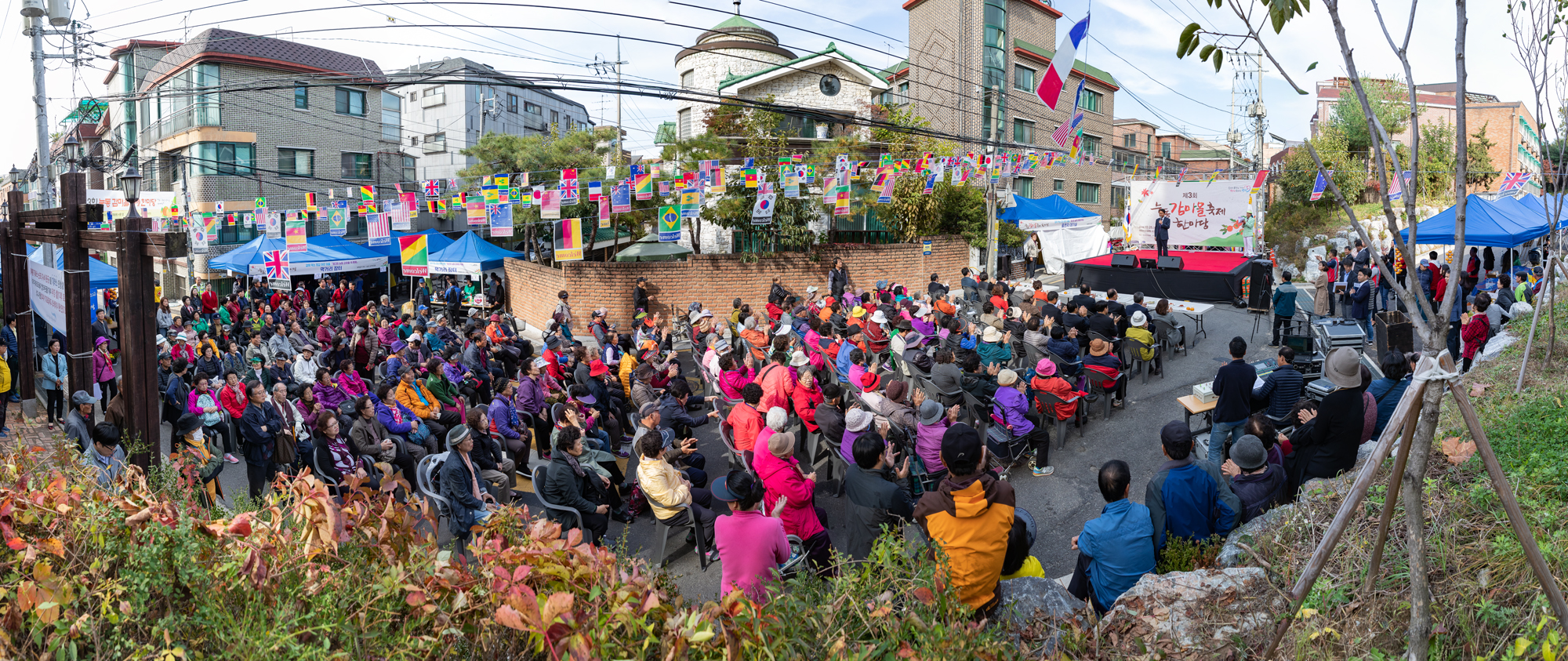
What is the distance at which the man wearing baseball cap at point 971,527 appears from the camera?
168 inches

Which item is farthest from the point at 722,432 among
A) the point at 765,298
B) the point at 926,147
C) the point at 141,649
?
the point at 926,147

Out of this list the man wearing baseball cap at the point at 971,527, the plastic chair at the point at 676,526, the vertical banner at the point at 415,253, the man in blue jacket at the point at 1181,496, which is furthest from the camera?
the vertical banner at the point at 415,253

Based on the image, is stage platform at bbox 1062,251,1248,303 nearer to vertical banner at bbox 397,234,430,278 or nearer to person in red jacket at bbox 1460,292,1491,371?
person in red jacket at bbox 1460,292,1491,371

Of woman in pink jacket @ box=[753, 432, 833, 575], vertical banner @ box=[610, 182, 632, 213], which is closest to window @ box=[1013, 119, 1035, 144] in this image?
vertical banner @ box=[610, 182, 632, 213]

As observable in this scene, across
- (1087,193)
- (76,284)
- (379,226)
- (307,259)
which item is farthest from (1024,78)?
(76,284)

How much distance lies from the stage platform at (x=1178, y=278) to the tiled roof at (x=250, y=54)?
2382 cm

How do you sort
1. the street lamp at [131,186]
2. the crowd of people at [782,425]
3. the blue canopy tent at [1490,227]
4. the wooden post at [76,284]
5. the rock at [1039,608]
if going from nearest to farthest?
the rock at [1039,608] < the crowd of people at [782,425] < the wooden post at [76,284] < the street lamp at [131,186] < the blue canopy tent at [1490,227]

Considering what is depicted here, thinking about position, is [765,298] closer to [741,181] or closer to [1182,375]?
[741,181]

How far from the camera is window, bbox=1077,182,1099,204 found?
36312 millimetres

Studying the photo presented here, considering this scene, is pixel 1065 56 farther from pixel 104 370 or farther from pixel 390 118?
pixel 390 118

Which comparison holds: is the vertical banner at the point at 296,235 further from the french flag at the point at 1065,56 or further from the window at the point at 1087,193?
the window at the point at 1087,193

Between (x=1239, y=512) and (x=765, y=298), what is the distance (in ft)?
52.5

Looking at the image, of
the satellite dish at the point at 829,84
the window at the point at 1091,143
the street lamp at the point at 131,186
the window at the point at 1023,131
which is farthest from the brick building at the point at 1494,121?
the street lamp at the point at 131,186

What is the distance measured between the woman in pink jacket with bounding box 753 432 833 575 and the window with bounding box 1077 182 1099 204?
3347 centimetres
